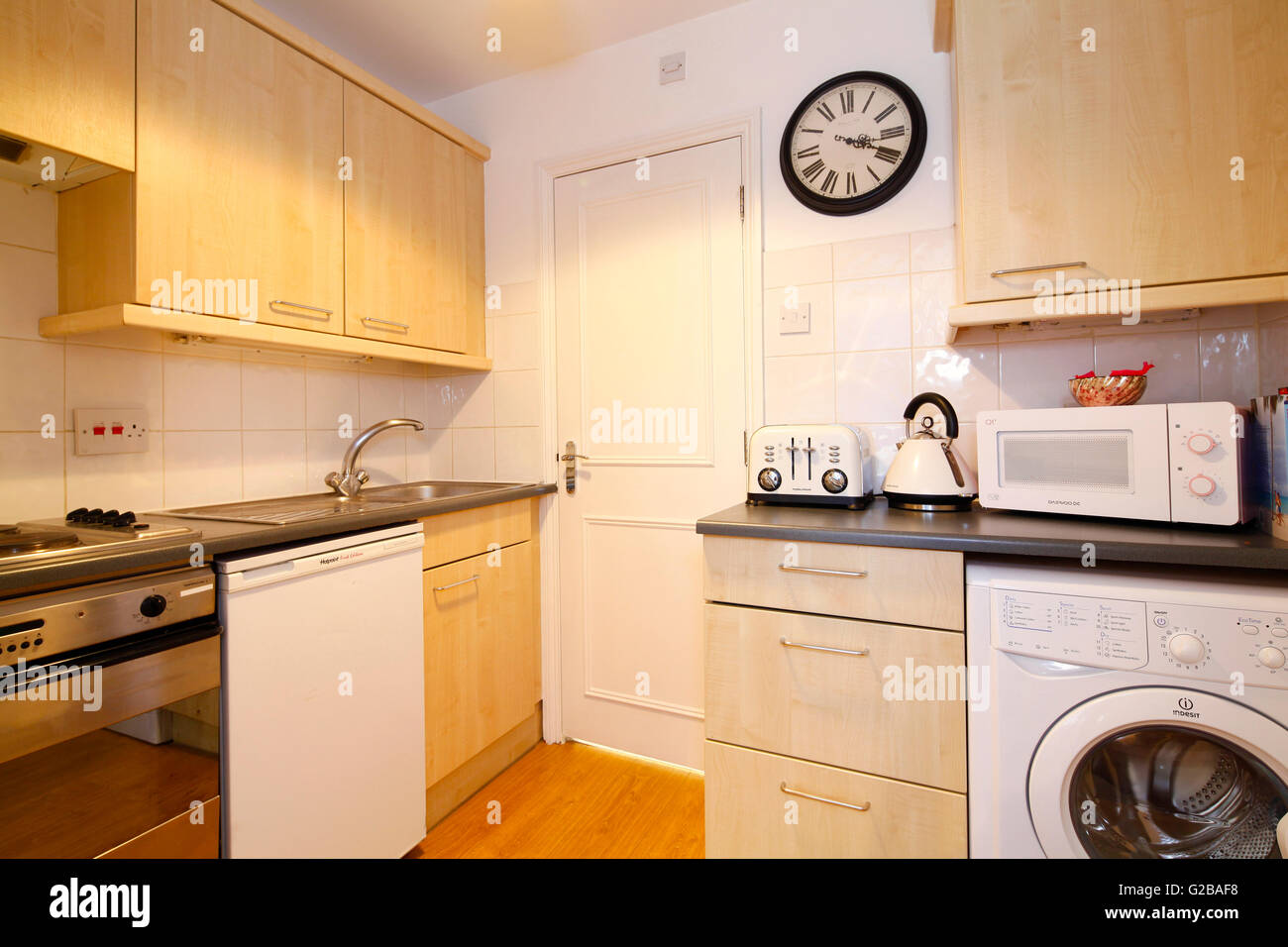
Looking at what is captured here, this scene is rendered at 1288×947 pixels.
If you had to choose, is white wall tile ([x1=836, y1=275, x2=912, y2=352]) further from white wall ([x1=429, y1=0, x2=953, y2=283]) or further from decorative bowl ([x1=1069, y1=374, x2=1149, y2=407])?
A: decorative bowl ([x1=1069, y1=374, x2=1149, y2=407])

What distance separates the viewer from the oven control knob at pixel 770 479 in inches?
61.3

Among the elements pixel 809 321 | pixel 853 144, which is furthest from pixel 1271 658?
pixel 853 144

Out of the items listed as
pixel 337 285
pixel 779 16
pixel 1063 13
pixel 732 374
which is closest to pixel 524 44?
pixel 779 16

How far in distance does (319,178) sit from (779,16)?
152cm

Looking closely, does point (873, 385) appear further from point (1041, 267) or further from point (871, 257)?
point (1041, 267)

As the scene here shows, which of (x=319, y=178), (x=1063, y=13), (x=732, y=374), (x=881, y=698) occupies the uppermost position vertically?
(x=1063, y=13)

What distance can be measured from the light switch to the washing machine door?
Result: 4.00 feet

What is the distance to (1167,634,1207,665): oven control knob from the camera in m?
0.93

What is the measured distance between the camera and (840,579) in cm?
119

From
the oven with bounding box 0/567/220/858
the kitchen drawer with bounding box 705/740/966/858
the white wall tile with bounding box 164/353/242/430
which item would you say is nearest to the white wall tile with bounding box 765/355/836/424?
the kitchen drawer with bounding box 705/740/966/858

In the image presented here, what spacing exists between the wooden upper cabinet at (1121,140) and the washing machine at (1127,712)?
26.0 inches

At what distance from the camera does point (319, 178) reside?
165cm

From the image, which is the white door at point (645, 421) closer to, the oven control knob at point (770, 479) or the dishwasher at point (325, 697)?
the oven control knob at point (770, 479)
